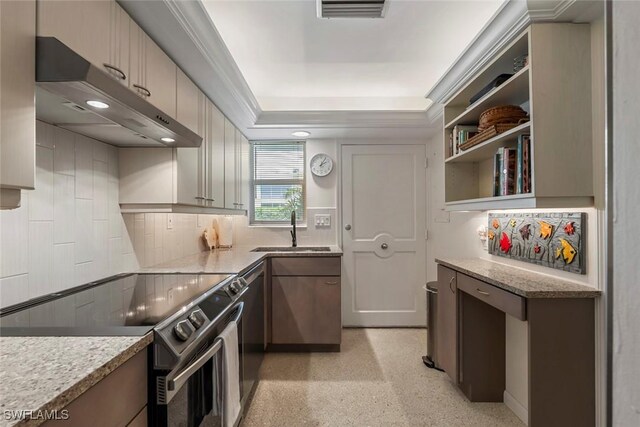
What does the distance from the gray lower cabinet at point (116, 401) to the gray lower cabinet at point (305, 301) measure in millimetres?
1852

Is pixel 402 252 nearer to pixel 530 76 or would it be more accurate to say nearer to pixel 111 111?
pixel 530 76

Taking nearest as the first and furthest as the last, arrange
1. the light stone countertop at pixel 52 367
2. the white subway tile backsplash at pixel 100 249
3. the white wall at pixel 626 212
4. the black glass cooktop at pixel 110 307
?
the white wall at pixel 626 212
the light stone countertop at pixel 52 367
the black glass cooktop at pixel 110 307
the white subway tile backsplash at pixel 100 249

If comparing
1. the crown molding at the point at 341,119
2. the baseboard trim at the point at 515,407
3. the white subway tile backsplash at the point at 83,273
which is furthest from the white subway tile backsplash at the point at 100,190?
the baseboard trim at the point at 515,407

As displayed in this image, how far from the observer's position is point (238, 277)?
174cm

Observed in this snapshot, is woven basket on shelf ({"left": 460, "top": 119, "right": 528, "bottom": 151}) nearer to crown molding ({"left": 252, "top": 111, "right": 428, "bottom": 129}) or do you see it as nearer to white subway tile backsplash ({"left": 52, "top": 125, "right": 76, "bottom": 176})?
crown molding ({"left": 252, "top": 111, "right": 428, "bottom": 129})

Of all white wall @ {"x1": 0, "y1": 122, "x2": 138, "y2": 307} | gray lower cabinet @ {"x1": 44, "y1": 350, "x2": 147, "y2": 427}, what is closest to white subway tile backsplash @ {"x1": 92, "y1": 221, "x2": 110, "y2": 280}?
white wall @ {"x1": 0, "y1": 122, "x2": 138, "y2": 307}

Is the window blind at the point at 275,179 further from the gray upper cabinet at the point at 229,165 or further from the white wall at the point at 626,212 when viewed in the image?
the white wall at the point at 626,212

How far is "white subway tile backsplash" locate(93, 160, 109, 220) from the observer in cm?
153

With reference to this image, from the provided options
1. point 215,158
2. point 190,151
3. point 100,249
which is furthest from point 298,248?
point 100,249

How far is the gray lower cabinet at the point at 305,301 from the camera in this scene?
2.70 meters

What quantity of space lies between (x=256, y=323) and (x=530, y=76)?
2.21 meters

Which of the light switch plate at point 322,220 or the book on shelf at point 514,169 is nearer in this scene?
the book on shelf at point 514,169

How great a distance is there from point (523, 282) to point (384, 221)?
1.95m

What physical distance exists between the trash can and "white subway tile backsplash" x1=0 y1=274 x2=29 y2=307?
244 centimetres
